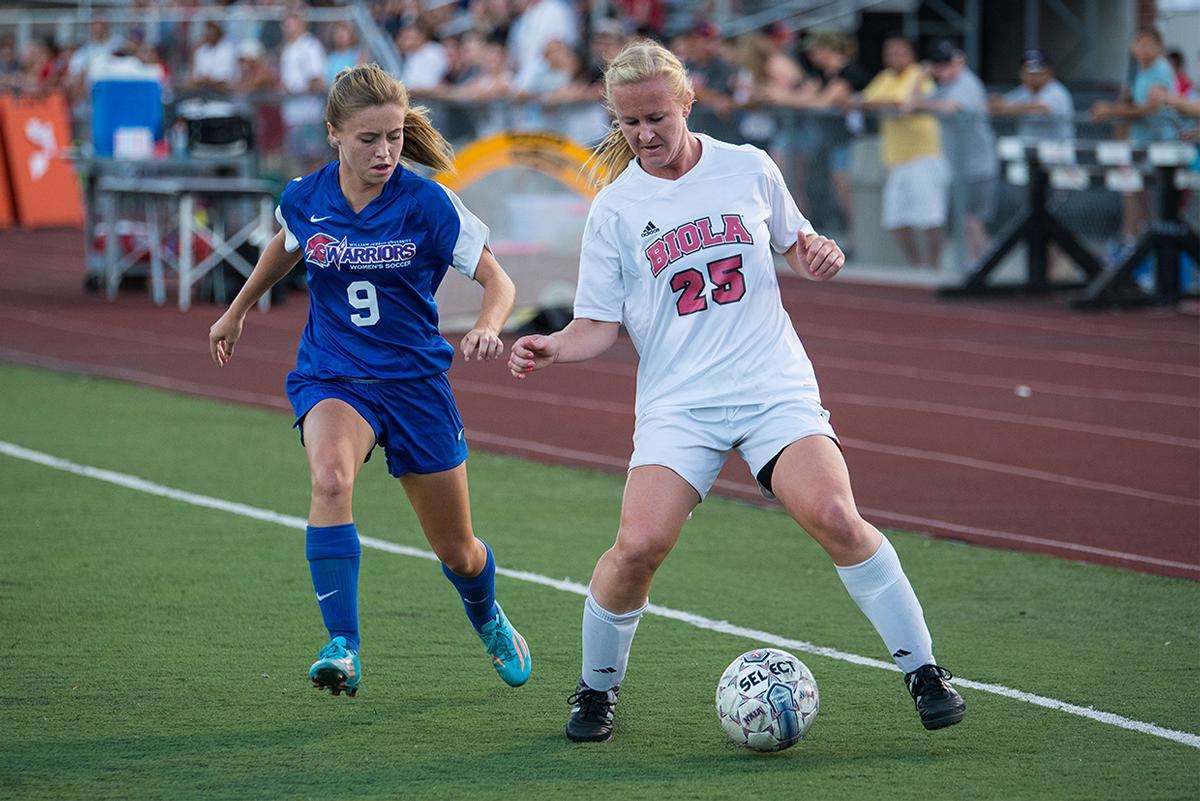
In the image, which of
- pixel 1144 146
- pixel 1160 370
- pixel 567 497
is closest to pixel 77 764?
pixel 567 497

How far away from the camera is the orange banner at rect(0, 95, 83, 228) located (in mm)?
24906

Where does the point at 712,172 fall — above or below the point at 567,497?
above

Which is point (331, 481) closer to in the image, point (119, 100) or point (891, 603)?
point (891, 603)

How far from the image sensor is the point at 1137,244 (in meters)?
16.1

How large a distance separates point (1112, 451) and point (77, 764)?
7216 millimetres

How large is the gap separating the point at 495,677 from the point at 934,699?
1.64m

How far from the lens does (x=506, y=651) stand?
5.75 meters

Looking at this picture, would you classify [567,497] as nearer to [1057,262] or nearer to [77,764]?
[77,764]

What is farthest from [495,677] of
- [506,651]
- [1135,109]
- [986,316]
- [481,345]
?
[1135,109]

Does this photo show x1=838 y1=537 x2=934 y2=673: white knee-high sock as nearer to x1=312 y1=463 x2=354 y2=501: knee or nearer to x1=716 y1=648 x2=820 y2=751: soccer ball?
x1=716 y1=648 x2=820 y2=751: soccer ball

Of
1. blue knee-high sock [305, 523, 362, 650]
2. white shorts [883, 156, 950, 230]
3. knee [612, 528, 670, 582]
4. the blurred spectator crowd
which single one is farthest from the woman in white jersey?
white shorts [883, 156, 950, 230]

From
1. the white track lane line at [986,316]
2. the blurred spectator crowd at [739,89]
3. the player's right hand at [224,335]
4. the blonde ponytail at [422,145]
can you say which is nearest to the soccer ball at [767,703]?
the blonde ponytail at [422,145]

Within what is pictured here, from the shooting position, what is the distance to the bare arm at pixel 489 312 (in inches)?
199

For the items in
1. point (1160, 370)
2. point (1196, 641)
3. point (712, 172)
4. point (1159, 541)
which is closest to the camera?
point (712, 172)
